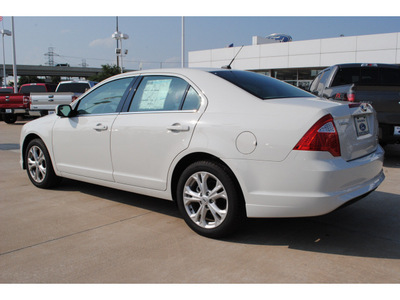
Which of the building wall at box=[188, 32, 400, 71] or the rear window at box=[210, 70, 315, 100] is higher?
the building wall at box=[188, 32, 400, 71]

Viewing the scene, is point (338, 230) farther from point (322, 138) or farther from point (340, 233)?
point (322, 138)

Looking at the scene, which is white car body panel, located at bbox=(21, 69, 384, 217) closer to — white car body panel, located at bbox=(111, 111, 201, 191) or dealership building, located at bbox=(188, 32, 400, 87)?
white car body panel, located at bbox=(111, 111, 201, 191)

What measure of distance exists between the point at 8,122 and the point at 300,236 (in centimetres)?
1823

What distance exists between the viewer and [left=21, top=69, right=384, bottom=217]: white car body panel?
10.1 ft

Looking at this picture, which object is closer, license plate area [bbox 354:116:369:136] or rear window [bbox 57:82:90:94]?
license plate area [bbox 354:116:369:136]

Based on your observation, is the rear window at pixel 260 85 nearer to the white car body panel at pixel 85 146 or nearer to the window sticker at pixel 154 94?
the window sticker at pixel 154 94

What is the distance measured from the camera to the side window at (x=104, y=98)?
452 cm

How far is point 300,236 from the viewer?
3.65 metres

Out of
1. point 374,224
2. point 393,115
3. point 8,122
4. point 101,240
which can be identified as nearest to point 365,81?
point 393,115

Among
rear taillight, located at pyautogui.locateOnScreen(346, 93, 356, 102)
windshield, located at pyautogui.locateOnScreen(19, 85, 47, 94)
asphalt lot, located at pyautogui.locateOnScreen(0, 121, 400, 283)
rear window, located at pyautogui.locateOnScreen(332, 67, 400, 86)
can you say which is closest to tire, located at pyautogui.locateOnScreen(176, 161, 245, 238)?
asphalt lot, located at pyautogui.locateOnScreen(0, 121, 400, 283)

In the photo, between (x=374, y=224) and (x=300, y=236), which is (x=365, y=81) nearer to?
(x=374, y=224)

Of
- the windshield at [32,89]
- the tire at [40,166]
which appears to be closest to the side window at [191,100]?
the tire at [40,166]

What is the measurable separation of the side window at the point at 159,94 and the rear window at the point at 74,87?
44.0 ft

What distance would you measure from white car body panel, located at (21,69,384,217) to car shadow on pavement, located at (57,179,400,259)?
0.45 m
